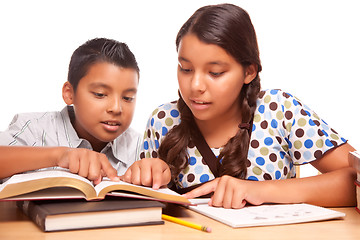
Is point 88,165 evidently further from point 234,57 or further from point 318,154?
point 318,154

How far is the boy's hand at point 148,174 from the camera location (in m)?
0.99

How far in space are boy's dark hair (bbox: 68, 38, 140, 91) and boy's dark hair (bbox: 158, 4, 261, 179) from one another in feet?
1.12

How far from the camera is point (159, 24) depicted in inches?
109

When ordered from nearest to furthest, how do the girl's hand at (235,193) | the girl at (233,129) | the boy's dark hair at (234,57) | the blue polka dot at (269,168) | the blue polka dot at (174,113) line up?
the girl's hand at (235,193)
the girl at (233,129)
the boy's dark hair at (234,57)
the blue polka dot at (269,168)
the blue polka dot at (174,113)

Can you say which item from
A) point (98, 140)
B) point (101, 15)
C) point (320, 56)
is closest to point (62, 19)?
point (101, 15)

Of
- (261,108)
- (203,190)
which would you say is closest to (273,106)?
(261,108)

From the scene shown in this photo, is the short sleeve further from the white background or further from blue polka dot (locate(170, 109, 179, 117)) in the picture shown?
the white background

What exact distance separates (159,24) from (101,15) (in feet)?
1.17

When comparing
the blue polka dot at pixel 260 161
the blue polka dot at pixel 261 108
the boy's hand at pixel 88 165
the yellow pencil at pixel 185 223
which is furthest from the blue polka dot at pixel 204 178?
the yellow pencil at pixel 185 223

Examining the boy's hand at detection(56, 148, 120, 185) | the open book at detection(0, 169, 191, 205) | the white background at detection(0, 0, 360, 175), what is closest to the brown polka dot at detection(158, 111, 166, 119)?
the boy's hand at detection(56, 148, 120, 185)

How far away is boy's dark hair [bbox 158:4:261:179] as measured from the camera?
1.23 m

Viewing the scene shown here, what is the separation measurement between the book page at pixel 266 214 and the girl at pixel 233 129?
0.08 metres

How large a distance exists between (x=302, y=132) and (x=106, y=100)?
0.67 metres

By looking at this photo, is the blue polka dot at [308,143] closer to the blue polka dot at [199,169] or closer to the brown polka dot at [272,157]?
the brown polka dot at [272,157]
